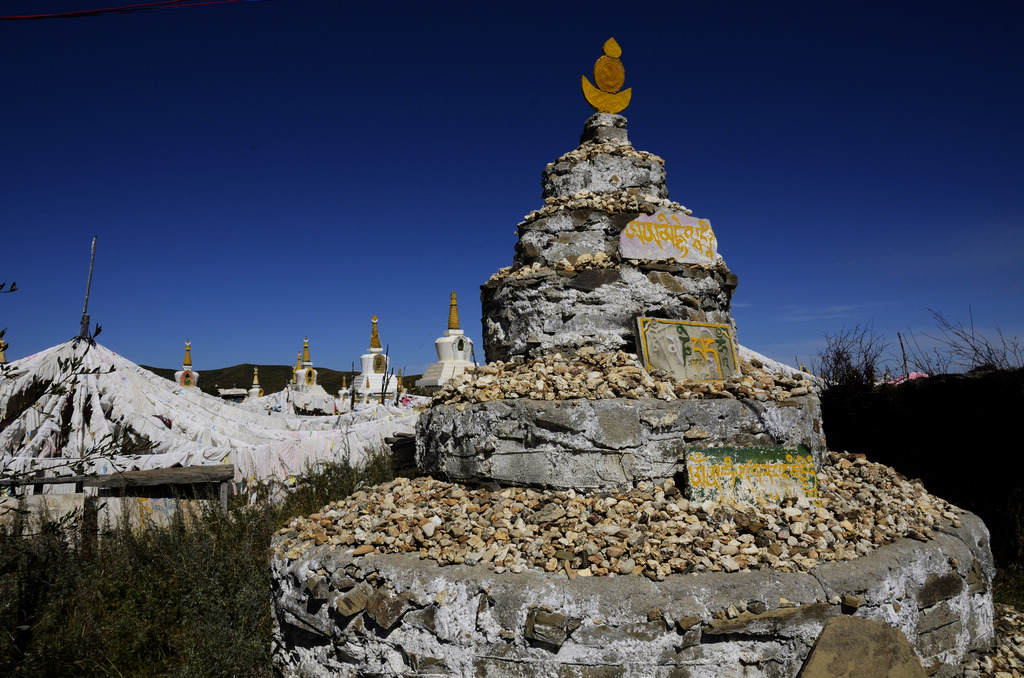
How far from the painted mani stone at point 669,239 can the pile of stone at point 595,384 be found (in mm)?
977

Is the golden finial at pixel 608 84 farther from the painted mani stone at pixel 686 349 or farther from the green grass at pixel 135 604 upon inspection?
the green grass at pixel 135 604

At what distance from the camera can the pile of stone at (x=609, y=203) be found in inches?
208

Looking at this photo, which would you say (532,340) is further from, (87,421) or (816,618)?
(87,421)

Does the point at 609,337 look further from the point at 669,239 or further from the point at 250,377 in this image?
the point at 250,377

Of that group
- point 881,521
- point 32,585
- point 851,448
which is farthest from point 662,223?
point 32,585

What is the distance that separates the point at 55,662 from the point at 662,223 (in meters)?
5.58

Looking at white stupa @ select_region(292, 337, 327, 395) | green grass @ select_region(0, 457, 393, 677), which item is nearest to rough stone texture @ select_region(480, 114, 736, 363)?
green grass @ select_region(0, 457, 393, 677)

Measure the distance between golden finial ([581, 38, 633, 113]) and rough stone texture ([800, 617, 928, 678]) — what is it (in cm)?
496

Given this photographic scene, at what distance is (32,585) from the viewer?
464 centimetres

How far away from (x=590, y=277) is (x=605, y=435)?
5.18 ft

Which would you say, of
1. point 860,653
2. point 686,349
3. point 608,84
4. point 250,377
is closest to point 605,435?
point 686,349

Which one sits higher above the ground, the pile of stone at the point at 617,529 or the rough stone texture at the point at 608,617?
the pile of stone at the point at 617,529

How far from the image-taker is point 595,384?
13.7 feet

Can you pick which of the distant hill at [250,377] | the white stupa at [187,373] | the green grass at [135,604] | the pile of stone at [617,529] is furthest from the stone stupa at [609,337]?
the distant hill at [250,377]
